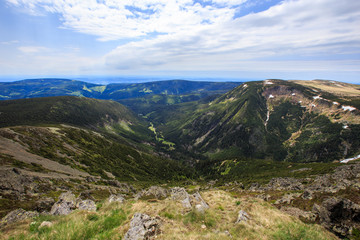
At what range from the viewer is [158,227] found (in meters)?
14.4

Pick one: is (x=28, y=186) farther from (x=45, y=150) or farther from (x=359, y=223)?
(x=359, y=223)

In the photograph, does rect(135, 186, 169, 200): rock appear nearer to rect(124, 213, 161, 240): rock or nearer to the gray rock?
the gray rock

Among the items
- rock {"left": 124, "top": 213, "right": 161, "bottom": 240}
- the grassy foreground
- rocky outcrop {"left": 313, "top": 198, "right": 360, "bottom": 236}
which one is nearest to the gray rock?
the grassy foreground

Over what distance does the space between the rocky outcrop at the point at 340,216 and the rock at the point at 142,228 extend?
22928mm

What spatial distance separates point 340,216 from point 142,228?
26.1m

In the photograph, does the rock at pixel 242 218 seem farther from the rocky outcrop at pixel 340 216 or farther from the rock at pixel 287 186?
the rock at pixel 287 186

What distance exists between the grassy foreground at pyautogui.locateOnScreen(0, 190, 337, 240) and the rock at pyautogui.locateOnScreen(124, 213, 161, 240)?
618 mm

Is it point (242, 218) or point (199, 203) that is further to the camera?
point (199, 203)

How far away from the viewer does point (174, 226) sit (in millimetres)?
15281

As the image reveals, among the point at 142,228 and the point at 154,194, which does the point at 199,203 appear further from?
the point at 154,194

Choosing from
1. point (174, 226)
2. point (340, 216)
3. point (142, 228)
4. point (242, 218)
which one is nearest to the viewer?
point (142, 228)

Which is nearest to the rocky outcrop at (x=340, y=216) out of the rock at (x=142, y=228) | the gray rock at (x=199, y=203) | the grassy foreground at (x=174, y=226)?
the grassy foreground at (x=174, y=226)

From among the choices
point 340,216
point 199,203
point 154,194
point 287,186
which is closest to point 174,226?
point 199,203

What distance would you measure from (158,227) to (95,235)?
16.8 feet
